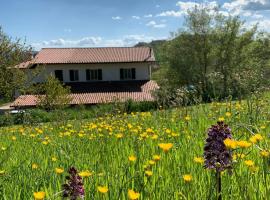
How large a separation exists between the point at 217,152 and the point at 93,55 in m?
45.7

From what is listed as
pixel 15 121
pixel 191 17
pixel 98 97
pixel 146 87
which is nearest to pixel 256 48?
pixel 191 17

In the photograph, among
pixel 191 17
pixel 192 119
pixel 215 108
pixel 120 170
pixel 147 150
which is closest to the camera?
pixel 120 170

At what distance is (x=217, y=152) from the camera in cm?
204

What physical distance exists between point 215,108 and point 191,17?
42722 mm

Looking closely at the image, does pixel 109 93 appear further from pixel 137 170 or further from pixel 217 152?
pixel 217 152

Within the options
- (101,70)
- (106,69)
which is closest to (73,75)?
(101,70)

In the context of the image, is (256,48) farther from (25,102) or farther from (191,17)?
(25,102)

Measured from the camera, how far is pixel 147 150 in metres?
4.41

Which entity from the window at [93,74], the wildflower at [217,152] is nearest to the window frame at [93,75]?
the window at [93,74]

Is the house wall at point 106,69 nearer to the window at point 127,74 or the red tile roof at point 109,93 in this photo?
the window at point 127,74

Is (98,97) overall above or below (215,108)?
below

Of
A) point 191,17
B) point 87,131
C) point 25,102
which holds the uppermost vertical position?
point 191,17

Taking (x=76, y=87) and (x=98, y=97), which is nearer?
(x=98, y=97)

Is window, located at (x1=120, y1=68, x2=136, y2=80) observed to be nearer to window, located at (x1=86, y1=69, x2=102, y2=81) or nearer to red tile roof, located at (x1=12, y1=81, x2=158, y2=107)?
red tile roof, located at (x1=12, y1=81, x2=158, y2=107)
